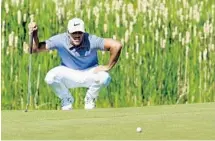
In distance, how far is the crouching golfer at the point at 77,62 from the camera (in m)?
8.82

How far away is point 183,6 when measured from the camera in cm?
1095

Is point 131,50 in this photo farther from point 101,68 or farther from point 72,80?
point 72,80

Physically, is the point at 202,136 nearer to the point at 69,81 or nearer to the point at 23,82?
the point at 69,81

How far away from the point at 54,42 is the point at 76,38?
15.9 inches

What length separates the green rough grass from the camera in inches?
273

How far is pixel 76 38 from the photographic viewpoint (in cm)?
879

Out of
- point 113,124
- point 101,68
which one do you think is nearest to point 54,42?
point 101,68

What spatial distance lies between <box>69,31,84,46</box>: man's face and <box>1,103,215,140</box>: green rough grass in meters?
0.67

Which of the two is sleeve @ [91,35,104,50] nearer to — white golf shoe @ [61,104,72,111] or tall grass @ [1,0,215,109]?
white golf shoe @ [61,104,72,111]

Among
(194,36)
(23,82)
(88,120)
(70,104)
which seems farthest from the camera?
(194,36)

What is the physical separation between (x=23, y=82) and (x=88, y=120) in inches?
87.6

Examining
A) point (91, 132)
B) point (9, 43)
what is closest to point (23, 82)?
point (9, 43)

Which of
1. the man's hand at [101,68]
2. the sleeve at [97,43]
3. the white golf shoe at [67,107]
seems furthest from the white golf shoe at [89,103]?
the sleeve at [97,43]

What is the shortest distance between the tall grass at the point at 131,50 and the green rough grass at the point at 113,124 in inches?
40.4
